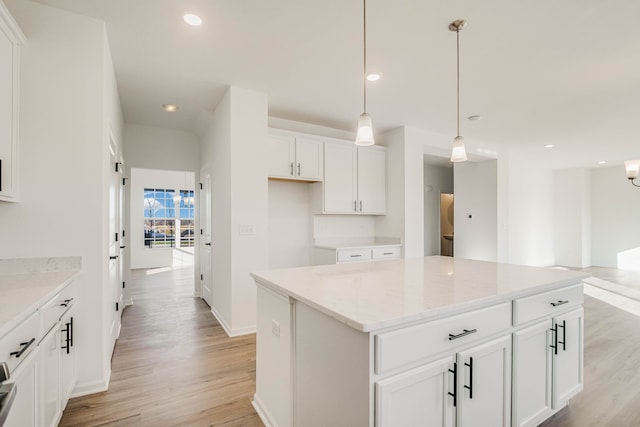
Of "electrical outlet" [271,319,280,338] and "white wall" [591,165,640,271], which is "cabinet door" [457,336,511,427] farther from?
"white wall" [591,165,640,271]

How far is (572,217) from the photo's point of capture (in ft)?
26.4

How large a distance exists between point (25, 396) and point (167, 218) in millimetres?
8380

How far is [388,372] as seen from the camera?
1117 mm

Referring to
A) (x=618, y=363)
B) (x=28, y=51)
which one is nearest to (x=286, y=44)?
(x=28, y=51)

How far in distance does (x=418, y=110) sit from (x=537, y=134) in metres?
2.54

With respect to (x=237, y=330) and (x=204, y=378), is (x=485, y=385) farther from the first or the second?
(x=237, y=330)

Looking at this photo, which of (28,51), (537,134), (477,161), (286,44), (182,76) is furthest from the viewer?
(477,161)

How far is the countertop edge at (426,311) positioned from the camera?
1.06m

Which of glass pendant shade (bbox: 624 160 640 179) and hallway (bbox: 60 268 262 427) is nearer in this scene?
hallway (bbox: 60 268 262 427)

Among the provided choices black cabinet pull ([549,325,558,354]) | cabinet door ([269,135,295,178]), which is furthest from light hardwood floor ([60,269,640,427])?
cabinet door ([269,135,295,178])

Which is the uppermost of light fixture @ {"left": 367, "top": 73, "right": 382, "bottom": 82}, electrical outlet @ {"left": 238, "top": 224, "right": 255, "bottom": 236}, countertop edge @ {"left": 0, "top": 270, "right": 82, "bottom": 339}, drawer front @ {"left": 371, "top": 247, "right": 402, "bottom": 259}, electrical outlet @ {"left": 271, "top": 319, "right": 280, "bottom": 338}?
light fixture @ {"left": 367, "top": 73, "right": 382, "bottom": 82}

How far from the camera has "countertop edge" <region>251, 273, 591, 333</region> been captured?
106cm

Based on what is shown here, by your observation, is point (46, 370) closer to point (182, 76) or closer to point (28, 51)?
point (28, 51)

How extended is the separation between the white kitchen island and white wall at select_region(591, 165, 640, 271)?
8022 millimetres
